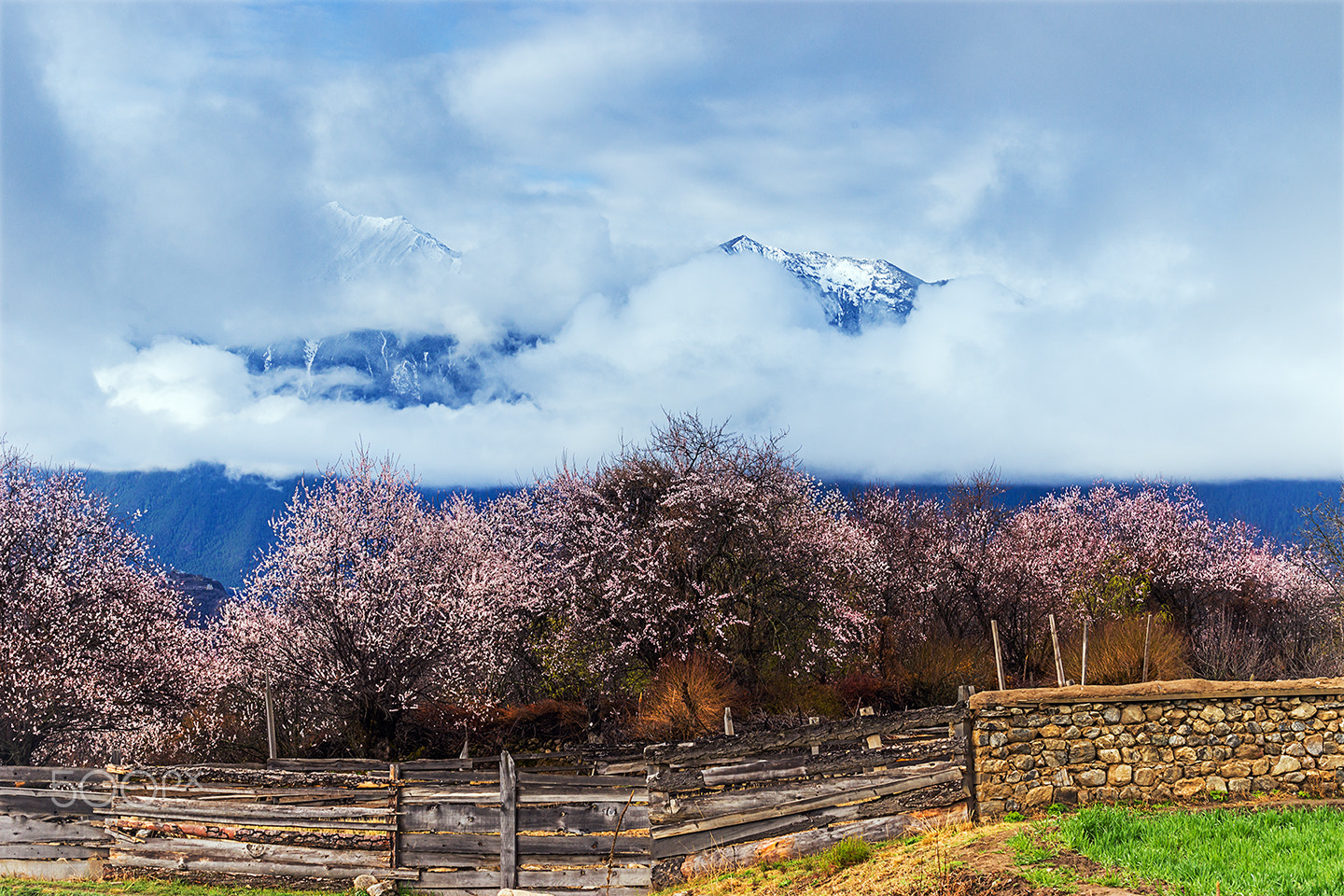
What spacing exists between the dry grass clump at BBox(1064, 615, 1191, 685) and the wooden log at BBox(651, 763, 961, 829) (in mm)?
11835

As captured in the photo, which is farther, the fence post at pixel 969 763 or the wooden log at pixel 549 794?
the wooden log at pixel 549 794

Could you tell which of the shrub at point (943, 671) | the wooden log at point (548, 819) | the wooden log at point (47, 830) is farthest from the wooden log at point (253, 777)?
the shrub at point (943, 671)

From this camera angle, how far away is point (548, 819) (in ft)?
45.0

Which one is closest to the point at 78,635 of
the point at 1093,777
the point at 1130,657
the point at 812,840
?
the point at 812,840

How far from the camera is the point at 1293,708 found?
11055 mm

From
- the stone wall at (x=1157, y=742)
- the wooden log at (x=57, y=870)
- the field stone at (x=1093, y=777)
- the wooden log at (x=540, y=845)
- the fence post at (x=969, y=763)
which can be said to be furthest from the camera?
the wooden log at (x=57, y=870)

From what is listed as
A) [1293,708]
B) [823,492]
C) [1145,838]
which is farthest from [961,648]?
[1145,838]

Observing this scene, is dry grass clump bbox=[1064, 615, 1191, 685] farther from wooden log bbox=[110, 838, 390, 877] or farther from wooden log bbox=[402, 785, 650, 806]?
wooden log bbox=[110, 838, 390, 877]

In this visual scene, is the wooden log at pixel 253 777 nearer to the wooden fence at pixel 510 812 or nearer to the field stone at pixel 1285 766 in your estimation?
the wooden fence at pixel 510 812

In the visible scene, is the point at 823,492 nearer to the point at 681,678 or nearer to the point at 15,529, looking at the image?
the point at 681,678

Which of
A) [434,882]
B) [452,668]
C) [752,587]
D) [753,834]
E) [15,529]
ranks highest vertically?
[15,529]

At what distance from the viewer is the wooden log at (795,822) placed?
12062mm

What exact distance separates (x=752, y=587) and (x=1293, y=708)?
15264mm

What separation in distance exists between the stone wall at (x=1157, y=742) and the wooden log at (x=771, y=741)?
4.58ft
